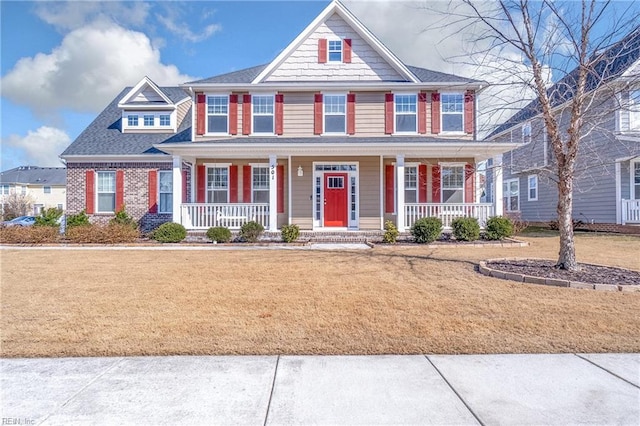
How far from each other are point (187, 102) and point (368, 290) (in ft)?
56.8

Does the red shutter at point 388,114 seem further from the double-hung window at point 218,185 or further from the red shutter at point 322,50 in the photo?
the double-hung window at point 218,185

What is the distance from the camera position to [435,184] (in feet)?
50.9

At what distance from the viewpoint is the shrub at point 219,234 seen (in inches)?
518

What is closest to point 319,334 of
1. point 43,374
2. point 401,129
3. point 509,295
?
point 43,374

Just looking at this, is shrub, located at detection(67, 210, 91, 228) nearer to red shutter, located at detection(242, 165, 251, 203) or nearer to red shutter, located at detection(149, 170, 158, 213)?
red shutter, located at detection(149, 170, 158, 213)

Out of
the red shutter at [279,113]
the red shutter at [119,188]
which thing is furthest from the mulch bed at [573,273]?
the red shutter at [119,188]

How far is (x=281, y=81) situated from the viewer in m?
15.4

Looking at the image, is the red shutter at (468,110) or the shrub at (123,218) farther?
the shrub at (123,218)

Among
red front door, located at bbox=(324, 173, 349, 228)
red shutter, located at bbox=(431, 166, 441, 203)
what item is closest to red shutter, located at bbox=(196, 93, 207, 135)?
red front door, located at bbox=(324, 173, 349, 228)

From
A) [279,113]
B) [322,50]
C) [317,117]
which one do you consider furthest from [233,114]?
[322,50]

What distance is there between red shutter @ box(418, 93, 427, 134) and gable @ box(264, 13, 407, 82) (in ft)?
5.10

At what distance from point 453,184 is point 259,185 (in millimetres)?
8228

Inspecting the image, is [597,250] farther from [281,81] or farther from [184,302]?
[281,81]

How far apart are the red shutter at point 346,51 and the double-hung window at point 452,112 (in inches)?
166
